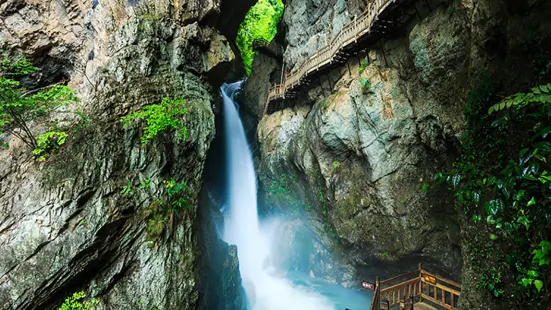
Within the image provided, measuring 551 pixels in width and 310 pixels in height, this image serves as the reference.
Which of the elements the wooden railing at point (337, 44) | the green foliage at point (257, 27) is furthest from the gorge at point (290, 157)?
the green foliage at point (257, 27)

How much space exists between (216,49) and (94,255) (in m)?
11.0

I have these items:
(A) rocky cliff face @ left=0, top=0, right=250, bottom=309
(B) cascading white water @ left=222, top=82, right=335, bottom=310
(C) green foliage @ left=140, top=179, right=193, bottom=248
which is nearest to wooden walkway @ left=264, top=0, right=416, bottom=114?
(B) cascading white water @ left=222, top=82, right=335, bottom=310

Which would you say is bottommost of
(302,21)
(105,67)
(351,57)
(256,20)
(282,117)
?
(105,67)

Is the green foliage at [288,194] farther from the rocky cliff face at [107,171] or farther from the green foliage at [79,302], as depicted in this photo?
the green foliage at [79,302]

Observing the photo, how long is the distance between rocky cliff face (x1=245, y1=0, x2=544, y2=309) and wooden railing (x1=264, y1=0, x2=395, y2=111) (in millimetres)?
1024

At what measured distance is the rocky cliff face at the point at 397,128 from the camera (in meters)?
6.26

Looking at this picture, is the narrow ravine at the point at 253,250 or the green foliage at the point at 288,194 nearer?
the narrow ravine at the point at 253,250

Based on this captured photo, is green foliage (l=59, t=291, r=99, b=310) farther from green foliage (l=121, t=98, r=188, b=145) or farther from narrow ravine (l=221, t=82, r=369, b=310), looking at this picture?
narrow ravine (l=221, t=82, r=369, b=310)

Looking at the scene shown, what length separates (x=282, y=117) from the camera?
715 inches

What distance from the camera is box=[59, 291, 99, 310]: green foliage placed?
227 inches

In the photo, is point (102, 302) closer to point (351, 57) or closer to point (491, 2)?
point (491, 2)

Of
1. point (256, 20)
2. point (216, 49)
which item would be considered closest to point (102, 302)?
point (216, 49)

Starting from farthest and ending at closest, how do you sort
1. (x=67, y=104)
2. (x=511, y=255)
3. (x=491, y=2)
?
(x=67, y=104), (x=491, y=2), (x=511, y=255)

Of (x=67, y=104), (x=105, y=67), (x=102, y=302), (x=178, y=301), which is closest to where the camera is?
(x=102, y=302)
